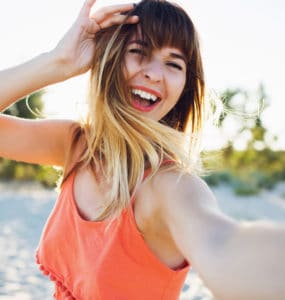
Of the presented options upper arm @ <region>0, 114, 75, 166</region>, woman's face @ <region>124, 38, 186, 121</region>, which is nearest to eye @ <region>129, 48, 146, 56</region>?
woman's face @ <region>124, 38, 186, 121</region>

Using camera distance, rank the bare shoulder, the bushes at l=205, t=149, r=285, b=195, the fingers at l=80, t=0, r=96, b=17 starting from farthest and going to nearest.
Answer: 1. the bushes at l=205, t=149, r=285, b=195
2. the fingers at l=80, t=0, r=96, b=17
3. the bare shoulder

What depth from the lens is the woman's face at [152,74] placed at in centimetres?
199

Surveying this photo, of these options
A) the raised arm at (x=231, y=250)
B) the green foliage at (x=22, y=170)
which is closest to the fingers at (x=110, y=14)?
the raised arm at (x=231, y=250)

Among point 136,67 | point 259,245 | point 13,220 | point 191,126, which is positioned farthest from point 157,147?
point 13,220

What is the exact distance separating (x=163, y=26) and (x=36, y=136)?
0.60 metres

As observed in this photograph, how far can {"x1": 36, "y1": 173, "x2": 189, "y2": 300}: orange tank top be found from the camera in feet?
5.36

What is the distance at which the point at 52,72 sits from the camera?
206 cm

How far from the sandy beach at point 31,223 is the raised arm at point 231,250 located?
3.93 meters

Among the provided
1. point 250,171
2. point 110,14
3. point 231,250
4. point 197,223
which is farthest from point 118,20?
point 250,171

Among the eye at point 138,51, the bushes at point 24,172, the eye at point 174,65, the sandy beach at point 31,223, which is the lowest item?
the bushes at point 24,172

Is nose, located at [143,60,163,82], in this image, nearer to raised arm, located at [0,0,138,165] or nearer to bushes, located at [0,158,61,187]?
raised arm, located at [0,0,138,165]

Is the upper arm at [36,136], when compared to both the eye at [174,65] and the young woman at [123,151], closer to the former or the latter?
the young woman at [123,151]

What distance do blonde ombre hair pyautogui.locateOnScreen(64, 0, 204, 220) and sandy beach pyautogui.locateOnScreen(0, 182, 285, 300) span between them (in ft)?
10.4

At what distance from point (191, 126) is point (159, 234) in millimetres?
794
